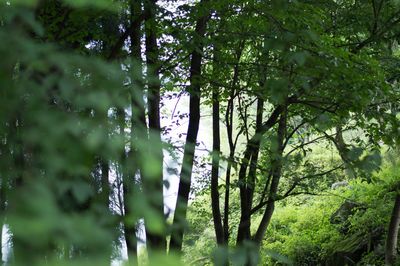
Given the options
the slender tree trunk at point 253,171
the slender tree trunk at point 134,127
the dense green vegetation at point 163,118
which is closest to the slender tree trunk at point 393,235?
the dense green vegetation at point 163,118

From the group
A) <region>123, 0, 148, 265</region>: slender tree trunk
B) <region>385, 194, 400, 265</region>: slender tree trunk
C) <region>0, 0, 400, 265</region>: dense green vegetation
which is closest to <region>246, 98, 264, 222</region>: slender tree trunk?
<region>0, 0, 400, 265</region>: dense green vegetation

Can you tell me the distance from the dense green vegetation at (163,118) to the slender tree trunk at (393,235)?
0.07 feet

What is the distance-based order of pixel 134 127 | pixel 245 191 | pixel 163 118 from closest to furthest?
pixel 134 127
pixel 245 191
pixel 163 118

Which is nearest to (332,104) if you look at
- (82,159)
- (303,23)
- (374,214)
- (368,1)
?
(303,23)

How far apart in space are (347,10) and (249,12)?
1425 mm

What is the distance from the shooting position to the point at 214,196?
5.25m

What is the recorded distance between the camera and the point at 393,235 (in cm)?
559

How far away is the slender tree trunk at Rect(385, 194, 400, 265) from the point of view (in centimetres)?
554

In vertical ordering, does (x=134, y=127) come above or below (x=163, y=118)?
below

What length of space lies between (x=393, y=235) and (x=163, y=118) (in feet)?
10.4

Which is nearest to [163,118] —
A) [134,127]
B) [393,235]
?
[393,235]

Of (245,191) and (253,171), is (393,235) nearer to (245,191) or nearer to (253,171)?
(245,191)

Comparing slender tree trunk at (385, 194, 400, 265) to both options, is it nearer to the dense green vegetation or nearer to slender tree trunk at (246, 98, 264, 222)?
the dense green vegetation

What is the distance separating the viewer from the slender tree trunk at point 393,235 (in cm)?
554
